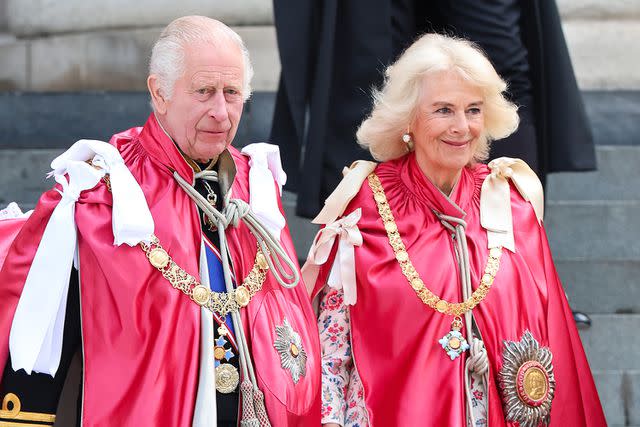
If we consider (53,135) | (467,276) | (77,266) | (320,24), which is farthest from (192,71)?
(53,135)

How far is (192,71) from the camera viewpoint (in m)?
3.71

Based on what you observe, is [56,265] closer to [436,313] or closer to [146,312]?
[146,312]

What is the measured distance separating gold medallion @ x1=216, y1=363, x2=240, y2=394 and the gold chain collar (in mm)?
772

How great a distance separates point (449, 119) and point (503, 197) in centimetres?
32

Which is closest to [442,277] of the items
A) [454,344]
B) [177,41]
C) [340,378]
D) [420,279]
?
[420,279]

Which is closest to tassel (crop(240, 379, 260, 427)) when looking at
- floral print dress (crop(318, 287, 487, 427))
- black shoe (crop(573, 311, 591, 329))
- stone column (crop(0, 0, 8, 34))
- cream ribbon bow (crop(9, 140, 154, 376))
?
cream ribbon bow (crop(9, 140, 154, 376))

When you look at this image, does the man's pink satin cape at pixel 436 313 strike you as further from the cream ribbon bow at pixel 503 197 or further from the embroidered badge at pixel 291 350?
the embroidered badge at pixel 291 350

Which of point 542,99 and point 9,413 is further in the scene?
point 542,99

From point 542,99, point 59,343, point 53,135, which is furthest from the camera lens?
point 53,135

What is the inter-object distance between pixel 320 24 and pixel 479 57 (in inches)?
52.2

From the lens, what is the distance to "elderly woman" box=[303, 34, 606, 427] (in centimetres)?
422

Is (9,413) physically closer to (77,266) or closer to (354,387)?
(77,266)

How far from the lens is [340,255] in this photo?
14.3 feet

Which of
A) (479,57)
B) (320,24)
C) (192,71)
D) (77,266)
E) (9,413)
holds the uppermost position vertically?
(320,24)
